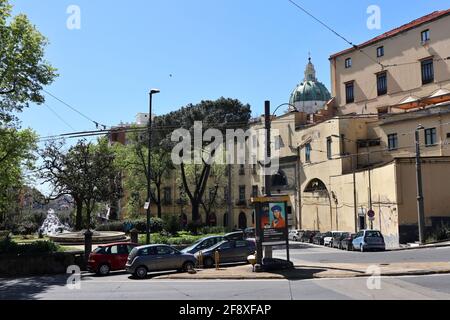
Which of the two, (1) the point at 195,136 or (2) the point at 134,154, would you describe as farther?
(2) the point at 134,154

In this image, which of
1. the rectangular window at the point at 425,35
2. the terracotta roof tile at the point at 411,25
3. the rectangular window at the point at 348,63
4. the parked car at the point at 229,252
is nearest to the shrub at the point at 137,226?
the parked car at the point at 229,252

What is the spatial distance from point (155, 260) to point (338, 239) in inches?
830

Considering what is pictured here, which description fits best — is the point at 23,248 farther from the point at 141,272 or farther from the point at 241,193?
the point at 241,193

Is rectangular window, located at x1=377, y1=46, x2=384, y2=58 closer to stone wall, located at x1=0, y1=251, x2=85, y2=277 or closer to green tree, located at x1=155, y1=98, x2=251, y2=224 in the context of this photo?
green tree, located at x1=155, y1=98, x2=251, y2=224

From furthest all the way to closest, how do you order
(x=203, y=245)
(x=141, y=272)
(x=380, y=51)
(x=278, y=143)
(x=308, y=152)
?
(x=278, y=143)
(x=308, y=152)
(x=380, y=51)
(x=203, y=245)
(x=141, y=272)

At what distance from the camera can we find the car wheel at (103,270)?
25.7 metres

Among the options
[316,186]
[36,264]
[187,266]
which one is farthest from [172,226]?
[187,266]

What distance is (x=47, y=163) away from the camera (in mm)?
51625

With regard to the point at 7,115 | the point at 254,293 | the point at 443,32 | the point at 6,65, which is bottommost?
the point at 254,293

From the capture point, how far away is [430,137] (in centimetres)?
4716

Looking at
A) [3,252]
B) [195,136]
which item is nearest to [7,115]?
[3,252]

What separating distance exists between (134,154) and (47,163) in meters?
17.3
